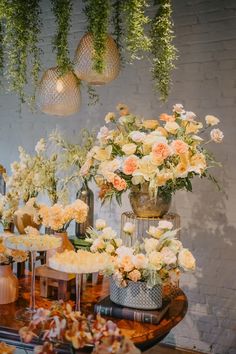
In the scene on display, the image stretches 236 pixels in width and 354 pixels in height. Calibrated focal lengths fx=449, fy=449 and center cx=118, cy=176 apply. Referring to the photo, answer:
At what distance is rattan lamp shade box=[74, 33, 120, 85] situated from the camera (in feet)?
7.91

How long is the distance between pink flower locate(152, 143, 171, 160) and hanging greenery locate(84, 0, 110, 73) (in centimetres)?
54

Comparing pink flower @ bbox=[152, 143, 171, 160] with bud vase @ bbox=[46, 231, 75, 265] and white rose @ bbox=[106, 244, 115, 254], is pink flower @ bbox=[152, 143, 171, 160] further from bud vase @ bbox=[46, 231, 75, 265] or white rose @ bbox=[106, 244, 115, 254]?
bud vase @ bbox=[46, 231, 75, 265]

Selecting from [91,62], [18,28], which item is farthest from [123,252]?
[18,28]

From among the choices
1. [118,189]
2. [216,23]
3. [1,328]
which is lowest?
[1,328]

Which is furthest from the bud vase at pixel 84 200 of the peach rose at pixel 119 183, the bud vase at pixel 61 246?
the peach rose at pixel 119 183

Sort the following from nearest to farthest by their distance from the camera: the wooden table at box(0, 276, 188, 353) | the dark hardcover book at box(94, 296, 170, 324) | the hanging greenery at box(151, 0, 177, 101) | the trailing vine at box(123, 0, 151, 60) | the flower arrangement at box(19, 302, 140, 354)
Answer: the flower arrangement at box(19, 302, 140, 354) → the wooden table at box(0, 276, 188, 353) → the dark hardcover book at box(94, 296, 170, 324) → the trailing vine at box(123, 0, 151, 60) → the hanging greenery at box(151, 0, 177, 101)

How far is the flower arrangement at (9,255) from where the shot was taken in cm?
204

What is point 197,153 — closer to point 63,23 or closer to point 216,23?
point 63,23

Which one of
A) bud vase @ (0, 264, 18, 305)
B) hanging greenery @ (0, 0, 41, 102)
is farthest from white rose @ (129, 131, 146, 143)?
bud vase @ (0, 264, 18, 305)

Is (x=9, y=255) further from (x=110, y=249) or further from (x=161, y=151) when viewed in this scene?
(x=161, y=151)

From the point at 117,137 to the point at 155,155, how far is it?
296 mm

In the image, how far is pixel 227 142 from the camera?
Answer: 307cm

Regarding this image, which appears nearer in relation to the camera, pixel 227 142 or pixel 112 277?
pixel 112 277

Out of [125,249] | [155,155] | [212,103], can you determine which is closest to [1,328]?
[125,249]
